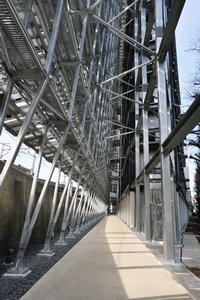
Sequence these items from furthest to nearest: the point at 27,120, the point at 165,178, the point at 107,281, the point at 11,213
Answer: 1. the point at 11,213
2. the point at 165,178
3. the point at 27,120
4. the point at 107,281

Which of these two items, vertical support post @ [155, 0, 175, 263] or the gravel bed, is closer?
the gravel bed

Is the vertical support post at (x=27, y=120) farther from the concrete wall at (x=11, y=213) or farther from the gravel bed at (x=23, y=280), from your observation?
the concrete wall at (x=11, y=213)

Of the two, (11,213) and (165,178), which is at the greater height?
(165,178)

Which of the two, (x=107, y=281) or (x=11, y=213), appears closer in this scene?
(x=107, y=281)

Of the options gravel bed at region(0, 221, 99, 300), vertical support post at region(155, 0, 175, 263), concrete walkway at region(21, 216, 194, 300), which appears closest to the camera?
concrete walkway at region(21, 216, 194, 300)

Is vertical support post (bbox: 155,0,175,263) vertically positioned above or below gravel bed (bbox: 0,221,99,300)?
above

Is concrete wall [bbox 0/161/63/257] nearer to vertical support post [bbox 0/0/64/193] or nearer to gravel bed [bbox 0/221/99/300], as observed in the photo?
gravel bed [bbox 0/221/99/300]

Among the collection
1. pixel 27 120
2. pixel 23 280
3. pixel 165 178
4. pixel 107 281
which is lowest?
pixel 23 280

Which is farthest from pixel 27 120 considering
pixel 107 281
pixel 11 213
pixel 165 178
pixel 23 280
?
pixel 165 178

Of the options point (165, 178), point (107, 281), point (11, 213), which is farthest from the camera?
point (11, 213)

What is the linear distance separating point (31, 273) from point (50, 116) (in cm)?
495

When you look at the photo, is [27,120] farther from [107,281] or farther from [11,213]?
[11,213]

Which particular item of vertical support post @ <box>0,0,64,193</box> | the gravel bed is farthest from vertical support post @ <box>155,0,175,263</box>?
vertical support post @ <box>0,0,64,193</box>

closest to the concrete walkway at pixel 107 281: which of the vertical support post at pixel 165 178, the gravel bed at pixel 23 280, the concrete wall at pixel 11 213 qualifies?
the gravel bed at pixel 23 280
